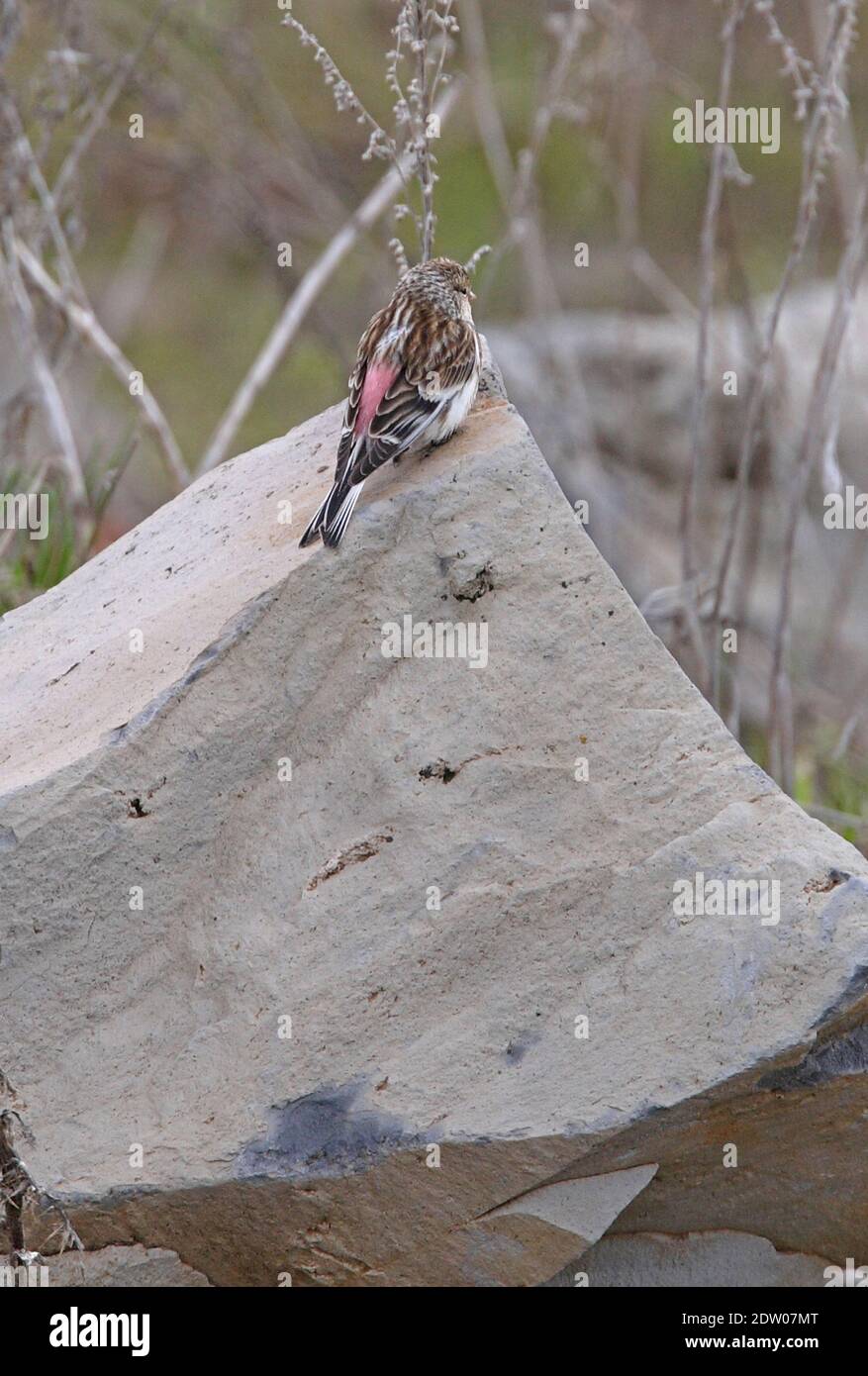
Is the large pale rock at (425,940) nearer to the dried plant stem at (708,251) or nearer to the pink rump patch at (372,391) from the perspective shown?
the pink rump patch at (372,391)

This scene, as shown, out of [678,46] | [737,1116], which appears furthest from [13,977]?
[678,46]

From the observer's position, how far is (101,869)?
3.45m

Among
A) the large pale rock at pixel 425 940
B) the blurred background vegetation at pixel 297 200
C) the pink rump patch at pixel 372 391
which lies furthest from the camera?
the blurred background vegetation at pixel 297 200

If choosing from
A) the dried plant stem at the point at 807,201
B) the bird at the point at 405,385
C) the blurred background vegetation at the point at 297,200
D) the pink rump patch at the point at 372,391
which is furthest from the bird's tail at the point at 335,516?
the blurred background vegetation at the point at 297,200

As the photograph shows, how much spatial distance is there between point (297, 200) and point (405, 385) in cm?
787

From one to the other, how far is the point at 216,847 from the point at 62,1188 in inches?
30.0

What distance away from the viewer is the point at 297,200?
11.1m

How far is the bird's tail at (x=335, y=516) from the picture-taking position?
356 cm

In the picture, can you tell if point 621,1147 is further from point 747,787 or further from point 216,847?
point 216,847

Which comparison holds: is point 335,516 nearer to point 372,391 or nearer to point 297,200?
point 372,391

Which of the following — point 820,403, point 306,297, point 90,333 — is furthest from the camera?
point 306,297

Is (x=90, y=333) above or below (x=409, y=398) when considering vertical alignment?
above

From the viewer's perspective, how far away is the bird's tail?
3.56 metres

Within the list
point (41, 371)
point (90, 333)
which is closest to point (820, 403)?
point (90, 333)
